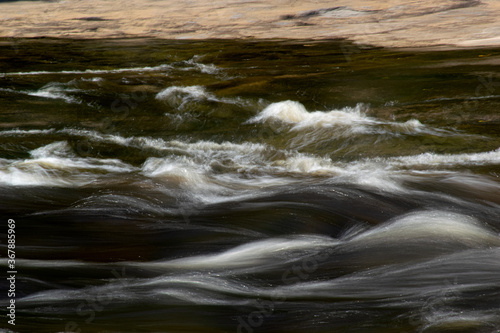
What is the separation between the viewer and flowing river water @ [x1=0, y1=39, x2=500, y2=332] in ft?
12.0

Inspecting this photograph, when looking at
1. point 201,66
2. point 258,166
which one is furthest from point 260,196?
point 201,66

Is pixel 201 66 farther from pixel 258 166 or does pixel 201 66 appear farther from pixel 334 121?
pixel 258 166

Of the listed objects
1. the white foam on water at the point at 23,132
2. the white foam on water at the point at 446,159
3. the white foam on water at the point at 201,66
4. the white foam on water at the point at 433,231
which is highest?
the white foam on water at the point at 201,66

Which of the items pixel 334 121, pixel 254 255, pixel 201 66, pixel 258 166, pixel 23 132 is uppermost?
pixel 201 66

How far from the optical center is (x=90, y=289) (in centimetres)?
384

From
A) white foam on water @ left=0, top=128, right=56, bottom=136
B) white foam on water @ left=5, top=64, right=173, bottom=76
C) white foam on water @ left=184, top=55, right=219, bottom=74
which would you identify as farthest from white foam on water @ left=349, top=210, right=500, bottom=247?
white foam on water @ left=5, top=64, right=173, bottom=76

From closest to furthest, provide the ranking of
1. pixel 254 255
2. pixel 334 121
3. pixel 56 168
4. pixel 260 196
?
pixel 254 255 → pixel 260 196 → pixel 56 168 → pixel 334 121

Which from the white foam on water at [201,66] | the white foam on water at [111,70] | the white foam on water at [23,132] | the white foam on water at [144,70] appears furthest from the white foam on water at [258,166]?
the white foam on water at [111,70]

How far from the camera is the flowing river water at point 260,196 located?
365cm

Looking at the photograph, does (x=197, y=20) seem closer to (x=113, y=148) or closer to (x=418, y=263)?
(x=113, y=148)

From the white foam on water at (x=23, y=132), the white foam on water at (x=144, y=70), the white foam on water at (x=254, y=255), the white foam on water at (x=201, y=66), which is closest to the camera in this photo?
the white foam on water at (x=254, y=255)

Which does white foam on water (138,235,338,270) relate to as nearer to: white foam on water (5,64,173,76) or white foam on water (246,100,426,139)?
white foam on water (246,100,426,139)

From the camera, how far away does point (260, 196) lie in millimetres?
5375

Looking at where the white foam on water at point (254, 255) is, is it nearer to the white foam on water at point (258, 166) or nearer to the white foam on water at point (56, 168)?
the white foam on water at point (258, 166)
